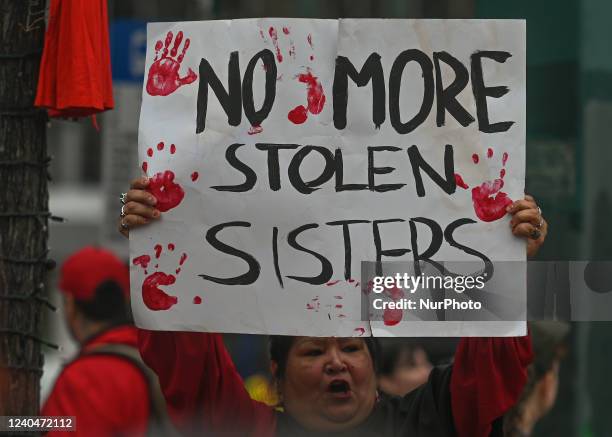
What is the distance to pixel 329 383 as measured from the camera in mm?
3449

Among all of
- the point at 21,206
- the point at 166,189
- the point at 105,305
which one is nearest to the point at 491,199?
the point at 166,189

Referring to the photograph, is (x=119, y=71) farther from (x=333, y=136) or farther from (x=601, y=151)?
(x=333, y=136)

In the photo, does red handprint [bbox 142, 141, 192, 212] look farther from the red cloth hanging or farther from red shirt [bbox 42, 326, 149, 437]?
red shirt [bbox 42, 326, 149, 437]

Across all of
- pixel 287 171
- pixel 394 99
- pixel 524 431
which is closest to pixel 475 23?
pixel 394 99

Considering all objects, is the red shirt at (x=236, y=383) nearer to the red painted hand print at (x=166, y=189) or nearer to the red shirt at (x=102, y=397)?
the red painted hand print at (x=166, y=189)

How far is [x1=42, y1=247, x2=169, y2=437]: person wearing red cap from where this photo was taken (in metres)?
4.00

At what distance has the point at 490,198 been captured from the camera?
3318 mm

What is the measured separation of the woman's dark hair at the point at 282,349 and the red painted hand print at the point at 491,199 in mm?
509

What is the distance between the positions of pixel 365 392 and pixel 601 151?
3.95m

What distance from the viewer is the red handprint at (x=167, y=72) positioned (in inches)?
134

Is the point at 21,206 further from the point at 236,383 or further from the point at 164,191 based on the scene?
the point at 236,383

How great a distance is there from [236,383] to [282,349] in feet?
0.56

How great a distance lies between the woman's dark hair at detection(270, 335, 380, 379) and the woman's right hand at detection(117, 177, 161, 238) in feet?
1.70

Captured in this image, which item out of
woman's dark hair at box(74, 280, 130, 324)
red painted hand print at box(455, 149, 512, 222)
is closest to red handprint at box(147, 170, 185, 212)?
red painted hand print at box(455, 149, 512, 222)
